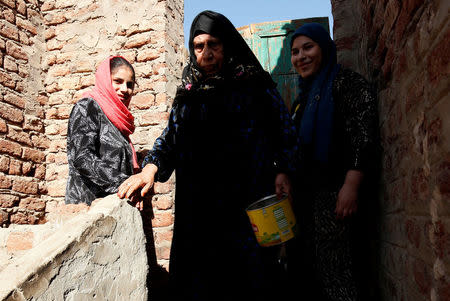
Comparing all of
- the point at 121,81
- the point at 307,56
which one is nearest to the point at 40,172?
the point at 121,81

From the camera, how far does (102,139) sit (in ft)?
6.84

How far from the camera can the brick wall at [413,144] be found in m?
0.85

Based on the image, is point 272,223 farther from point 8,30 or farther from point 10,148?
point 8,30

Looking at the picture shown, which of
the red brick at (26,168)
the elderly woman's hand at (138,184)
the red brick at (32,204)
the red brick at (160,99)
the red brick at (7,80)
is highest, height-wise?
the red brick at (7,80)

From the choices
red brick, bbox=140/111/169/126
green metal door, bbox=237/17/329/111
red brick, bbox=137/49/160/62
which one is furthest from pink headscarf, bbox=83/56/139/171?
green metal door, bbox=237/17/329/111

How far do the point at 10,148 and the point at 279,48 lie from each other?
2986 mm

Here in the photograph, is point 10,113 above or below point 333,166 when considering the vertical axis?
above

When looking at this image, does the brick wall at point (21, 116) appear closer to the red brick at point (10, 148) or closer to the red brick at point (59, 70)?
the red brick at point (10, 148)

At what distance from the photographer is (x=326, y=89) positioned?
5.89 feet

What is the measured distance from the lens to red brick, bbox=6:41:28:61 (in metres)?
2.92

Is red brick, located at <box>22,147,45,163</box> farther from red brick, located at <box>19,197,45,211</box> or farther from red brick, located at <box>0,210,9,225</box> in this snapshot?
red brick, located at <box>0,210,9,225</box>

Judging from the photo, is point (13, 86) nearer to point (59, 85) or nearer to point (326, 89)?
point (59, 85)

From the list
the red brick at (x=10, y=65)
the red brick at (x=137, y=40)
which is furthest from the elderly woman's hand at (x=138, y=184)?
the red brick at (x=10, y=65)

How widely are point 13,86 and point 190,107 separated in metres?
2.04
